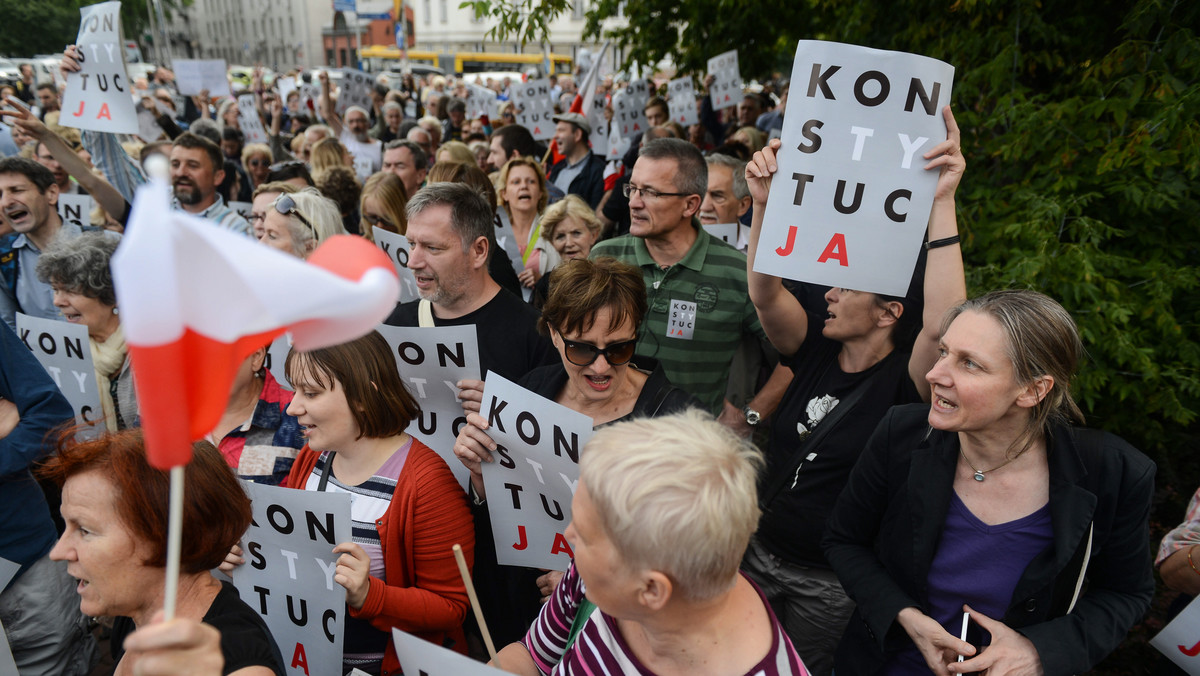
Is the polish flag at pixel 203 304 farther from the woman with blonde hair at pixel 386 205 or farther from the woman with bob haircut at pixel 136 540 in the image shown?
the woman with blonde hair at pixel 386 205

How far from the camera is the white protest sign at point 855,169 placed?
254 centimetres

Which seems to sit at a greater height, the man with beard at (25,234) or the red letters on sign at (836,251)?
the red letters on sign at (836,251)

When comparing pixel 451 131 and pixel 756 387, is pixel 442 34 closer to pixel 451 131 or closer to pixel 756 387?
pixel 451 131

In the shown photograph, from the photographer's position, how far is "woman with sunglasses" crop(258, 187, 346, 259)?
4.17 meters

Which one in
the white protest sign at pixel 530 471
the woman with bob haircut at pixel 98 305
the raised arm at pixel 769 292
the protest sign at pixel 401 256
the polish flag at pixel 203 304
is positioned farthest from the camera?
the protest sign at pixel 401 256

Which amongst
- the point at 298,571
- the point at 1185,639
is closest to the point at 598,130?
the point at 298,571

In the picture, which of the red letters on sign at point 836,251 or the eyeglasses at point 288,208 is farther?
the eyeglasses at point 288,208

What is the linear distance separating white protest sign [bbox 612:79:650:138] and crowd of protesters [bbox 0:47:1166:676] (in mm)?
5477

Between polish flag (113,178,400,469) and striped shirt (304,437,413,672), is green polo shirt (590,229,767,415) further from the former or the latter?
polish flag (113,178,400,469)

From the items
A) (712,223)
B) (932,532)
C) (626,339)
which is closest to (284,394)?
(626,339)

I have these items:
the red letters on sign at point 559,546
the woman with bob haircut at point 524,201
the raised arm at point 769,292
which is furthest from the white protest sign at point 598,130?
the red letters on sign at point 559,546

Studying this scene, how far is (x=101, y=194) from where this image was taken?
17.2 ft

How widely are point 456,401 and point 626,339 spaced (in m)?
0.82

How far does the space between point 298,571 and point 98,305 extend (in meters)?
2.08
